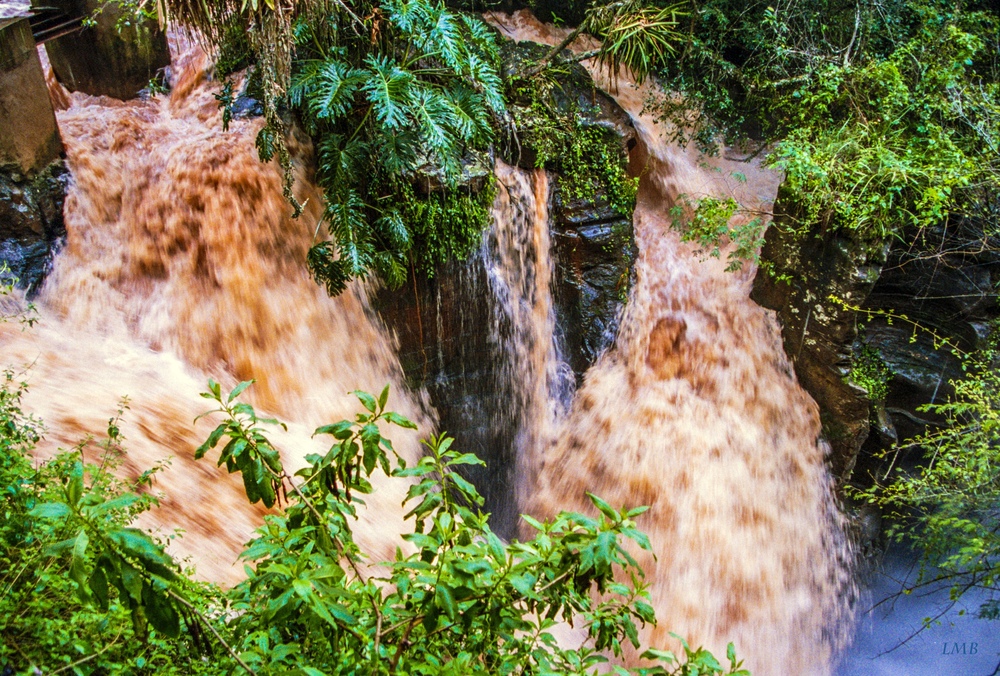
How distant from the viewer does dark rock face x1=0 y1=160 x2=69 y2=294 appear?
5.06 meters

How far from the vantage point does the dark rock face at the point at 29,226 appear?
16.6 feet

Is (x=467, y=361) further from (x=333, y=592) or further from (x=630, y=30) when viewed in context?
(x=333, y=592)

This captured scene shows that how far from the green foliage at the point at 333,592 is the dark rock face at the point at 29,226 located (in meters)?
3.63

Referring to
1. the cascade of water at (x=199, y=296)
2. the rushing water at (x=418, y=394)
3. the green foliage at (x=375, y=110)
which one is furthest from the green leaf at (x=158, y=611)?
the green foliage at (x=375, y=110)

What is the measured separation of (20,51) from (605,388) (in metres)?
5.61

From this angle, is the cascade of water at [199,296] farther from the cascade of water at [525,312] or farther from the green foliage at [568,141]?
the green foliage at [568,141]

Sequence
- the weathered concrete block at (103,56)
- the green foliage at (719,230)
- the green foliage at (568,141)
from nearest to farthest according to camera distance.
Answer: the weathered concrete block at (103,56) → the green foliage at (568,141) → the green foliage at (719,230)

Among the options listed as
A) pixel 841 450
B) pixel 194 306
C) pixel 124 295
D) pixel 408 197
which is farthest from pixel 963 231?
pixel 124 295

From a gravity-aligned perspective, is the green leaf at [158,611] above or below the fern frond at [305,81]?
below

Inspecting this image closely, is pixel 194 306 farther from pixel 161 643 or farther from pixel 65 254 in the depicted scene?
pixel 161 643

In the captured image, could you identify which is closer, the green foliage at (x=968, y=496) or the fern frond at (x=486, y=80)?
the green foliage at (x=968, y=496)

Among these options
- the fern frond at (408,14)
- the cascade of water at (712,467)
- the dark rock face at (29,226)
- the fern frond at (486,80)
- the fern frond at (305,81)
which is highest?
the fern frond at (408,14)

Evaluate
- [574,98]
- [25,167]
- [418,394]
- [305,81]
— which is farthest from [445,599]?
[574,98]

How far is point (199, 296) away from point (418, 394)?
76.4 inches
